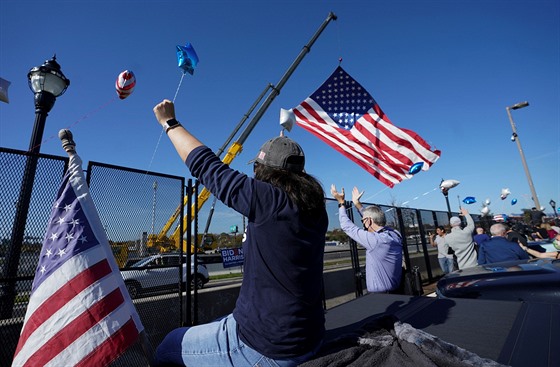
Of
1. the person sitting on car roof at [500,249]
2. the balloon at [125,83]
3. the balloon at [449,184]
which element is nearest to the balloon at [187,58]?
the balloon at [125,83]

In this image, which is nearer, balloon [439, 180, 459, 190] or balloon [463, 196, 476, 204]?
balloon [439, 180, 459, 190]

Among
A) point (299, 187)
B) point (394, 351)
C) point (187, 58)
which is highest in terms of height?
point (187, 58)

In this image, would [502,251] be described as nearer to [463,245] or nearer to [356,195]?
[463,245]

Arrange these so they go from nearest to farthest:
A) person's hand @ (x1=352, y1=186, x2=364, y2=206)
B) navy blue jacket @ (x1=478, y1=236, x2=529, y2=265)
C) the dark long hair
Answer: the dark long hair
person's hand @ (x1=352, y1=186, x2=364, y2=206)
navy blue jacket @ (x1=478, y1=236, x2=529, y2=265)

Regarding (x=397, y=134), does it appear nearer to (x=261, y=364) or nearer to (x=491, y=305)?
(x=491, y=305)

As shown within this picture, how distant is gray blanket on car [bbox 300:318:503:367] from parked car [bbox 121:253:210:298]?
10.4 feet

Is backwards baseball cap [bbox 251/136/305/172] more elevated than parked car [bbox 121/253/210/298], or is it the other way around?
backwards baseball cap [bbox 251/136/305/172]

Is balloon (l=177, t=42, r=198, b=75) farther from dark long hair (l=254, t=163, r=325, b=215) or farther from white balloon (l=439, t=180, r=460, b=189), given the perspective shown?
white balloon (l=439, t=180, r=460, b=189)

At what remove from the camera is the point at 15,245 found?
2.93 metres

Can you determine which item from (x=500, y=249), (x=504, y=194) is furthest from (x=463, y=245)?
(x=504, y=194)

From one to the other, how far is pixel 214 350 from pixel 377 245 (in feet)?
8.35

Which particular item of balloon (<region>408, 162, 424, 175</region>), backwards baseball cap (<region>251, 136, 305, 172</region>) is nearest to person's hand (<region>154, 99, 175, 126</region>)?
backwards baseball cap (<region>251, 136, 305, 172</region>)

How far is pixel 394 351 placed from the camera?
4.45 ft

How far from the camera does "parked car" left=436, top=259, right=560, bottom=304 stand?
3.10 meters
